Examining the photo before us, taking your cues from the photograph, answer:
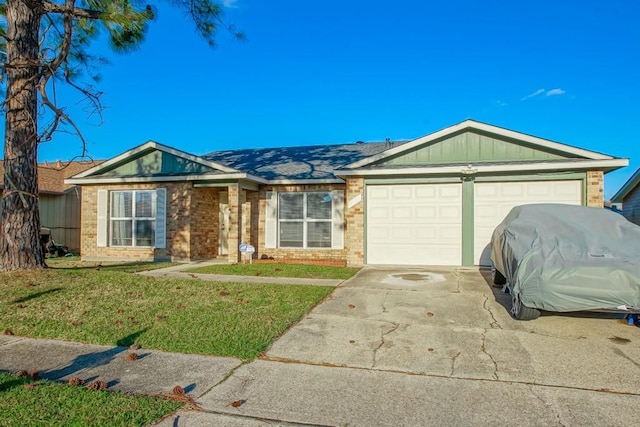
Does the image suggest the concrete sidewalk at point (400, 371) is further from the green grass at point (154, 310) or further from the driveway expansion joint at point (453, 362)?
the green grass at point (154, 310)

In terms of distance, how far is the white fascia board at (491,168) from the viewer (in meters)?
10.0

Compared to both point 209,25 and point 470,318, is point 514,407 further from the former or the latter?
point 209,25

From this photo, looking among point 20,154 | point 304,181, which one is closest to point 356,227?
point 304,181

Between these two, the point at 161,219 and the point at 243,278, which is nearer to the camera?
the point at 243,278

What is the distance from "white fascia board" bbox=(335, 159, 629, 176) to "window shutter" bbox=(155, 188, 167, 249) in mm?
5864

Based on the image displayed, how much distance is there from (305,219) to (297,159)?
3.48 metres

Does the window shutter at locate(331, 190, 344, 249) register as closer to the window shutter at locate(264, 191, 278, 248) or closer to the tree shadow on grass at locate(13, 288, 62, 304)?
the window shutter at locate(264, 191, 278, 248)

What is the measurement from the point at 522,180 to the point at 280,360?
28.1 ft

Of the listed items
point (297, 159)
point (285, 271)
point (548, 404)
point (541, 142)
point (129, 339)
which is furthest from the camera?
point (297, 159)

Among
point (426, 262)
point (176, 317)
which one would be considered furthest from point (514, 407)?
point (426, 262)

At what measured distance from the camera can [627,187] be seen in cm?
1650

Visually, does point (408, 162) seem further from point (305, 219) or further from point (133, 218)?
point (133, 218)

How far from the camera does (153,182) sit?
13703 mm

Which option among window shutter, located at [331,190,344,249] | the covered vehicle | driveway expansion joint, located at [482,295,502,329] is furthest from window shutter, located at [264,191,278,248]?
the covered vehicle
